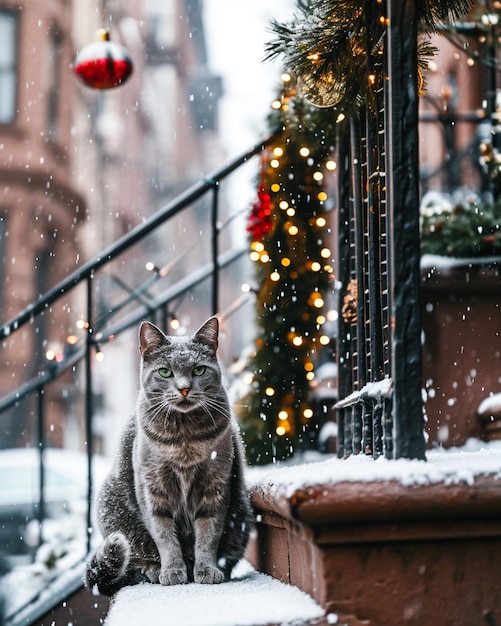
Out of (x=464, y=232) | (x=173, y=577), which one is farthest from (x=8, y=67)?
(x=173, y=577)

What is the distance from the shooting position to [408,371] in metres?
1.88

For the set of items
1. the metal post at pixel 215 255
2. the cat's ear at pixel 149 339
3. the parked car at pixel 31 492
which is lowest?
the parked car at pixel 31 492

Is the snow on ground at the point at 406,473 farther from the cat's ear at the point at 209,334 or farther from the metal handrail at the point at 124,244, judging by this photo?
the metal handrail at the point at 124,244

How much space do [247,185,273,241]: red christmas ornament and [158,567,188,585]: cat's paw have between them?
2526mm

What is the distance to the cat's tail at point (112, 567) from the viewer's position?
2.38m

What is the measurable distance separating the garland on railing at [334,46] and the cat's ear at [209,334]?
2.78ft

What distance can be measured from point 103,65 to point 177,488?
4.04m

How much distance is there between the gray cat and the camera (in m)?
2.40

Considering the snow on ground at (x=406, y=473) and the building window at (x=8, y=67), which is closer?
the snow on ground at (x=406, y=473)

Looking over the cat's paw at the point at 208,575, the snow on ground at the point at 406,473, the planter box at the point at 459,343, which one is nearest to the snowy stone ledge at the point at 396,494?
the snow on ground at the point at 406,473

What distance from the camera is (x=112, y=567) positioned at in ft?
A: 7.82

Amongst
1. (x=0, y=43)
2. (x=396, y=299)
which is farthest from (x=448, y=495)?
(x=0, y=43)

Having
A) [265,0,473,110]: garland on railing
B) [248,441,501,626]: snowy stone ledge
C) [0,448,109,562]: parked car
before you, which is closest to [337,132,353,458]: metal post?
[265,0,473,110]: garland on railing

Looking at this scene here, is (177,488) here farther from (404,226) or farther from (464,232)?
(464,232)
